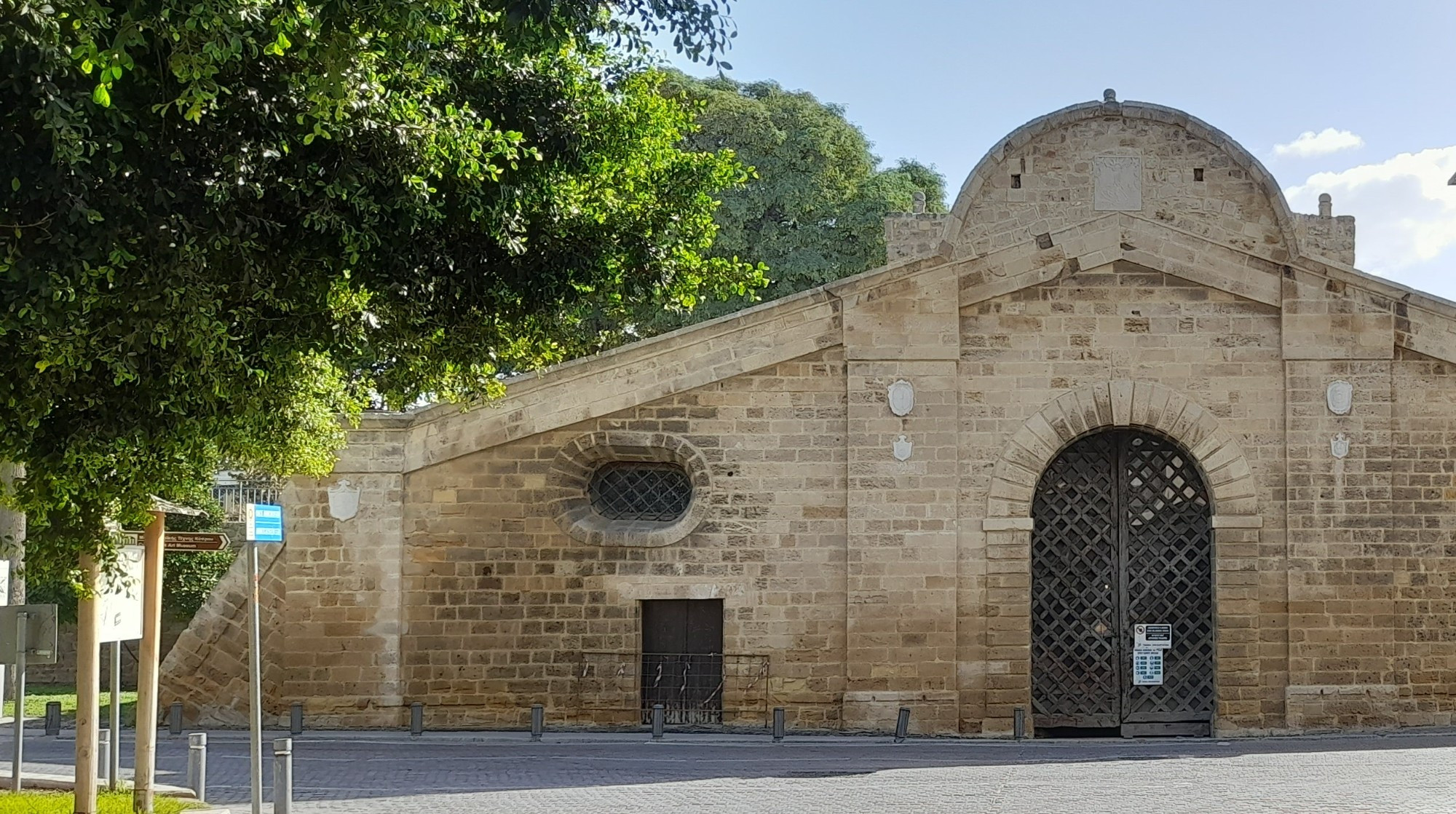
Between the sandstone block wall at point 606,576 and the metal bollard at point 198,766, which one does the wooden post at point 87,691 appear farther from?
the sandstone block wall at point 606,576

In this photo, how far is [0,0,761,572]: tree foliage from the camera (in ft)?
28.0

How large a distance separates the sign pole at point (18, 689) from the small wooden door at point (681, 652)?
8.19 m

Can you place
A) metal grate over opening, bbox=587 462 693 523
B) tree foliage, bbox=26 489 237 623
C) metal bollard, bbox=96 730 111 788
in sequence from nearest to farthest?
1. metal bollard, bbox=96 730 111 788
2. metal grate over opening, bbox=587 462 693 523
3. tree foliage, bbox=26 489 237 623

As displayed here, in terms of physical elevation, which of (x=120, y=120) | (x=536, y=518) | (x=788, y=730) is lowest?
(x=788, y=730)

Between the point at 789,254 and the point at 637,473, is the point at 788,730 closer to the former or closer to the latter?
the point at 637,473

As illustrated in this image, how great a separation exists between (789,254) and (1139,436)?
43.5ft

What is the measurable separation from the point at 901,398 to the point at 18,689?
10.9m

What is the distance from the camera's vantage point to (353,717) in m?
19.4

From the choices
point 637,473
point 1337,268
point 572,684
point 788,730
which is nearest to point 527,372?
point 637,473

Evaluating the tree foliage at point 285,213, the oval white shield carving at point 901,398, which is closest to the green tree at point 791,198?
the oval white shield carving at point 901,398

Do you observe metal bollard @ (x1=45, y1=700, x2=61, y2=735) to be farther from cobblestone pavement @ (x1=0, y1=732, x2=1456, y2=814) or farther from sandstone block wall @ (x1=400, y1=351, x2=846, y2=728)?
sandstone block wall @ (x1=400, y1=351, x2=846, y2=728)

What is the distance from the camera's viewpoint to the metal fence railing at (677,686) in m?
19.7

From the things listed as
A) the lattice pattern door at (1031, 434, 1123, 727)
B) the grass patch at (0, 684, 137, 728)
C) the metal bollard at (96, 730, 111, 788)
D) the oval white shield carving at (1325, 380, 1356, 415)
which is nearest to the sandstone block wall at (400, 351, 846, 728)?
the lattice pattern door at (1031, 434, 1123, 727)

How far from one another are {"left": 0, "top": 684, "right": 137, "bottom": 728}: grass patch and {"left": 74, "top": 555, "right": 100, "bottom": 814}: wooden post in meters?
8.35
